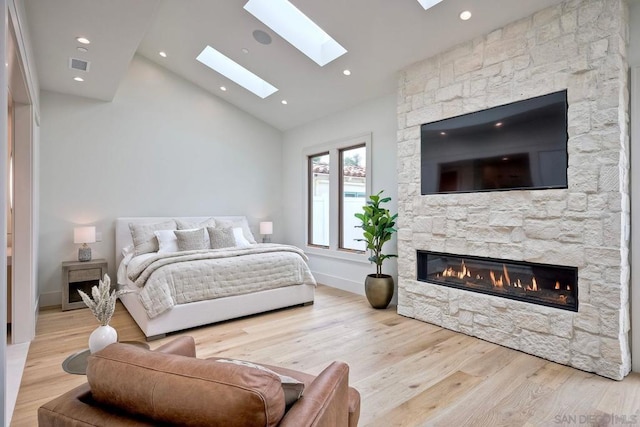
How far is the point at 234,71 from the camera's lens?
5188 mm

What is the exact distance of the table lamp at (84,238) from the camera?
14.1 feet

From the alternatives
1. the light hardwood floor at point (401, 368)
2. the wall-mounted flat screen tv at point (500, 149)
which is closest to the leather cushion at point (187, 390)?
the light hardwood floor at point (401, 368)

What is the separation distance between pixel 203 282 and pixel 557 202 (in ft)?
11.0

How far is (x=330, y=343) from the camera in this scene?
10.5 feet

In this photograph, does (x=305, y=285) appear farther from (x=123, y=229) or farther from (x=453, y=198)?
(x=123, y=229)

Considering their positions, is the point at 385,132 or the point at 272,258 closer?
the point at 272,258

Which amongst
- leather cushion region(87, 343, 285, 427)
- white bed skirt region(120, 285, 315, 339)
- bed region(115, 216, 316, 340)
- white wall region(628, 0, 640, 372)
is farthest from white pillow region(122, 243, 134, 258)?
white wall region(628, 0, 640, 372)

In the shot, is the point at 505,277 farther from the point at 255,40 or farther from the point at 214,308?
the point at 255,40

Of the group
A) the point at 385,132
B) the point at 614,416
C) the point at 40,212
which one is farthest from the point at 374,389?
the point at 40,212

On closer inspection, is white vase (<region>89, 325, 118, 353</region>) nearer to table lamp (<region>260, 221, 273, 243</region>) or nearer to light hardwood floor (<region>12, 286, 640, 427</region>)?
light hardwood floor (<region>12, 286, 640, 427</region>)

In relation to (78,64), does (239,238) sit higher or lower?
lower

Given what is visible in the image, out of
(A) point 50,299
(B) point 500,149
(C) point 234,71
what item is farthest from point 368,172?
(A) point 50,299

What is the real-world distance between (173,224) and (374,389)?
3806mm

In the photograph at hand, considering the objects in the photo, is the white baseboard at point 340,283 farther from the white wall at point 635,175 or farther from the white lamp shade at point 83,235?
the white lamp shade at point 83,235
